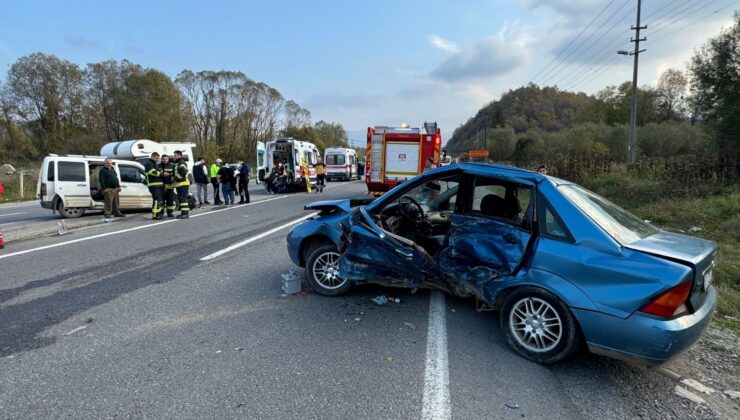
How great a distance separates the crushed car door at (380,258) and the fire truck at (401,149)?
32.0 feet

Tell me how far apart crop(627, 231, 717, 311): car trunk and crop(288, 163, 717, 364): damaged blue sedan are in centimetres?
1

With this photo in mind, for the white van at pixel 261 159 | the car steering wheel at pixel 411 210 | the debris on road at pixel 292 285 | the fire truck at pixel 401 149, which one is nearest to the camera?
the debris on road at pixel 292 285

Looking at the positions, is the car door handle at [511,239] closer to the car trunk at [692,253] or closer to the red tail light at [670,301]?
the car trunk at [692,253]

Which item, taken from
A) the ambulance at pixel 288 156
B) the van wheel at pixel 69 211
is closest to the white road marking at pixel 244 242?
the van wheel at pixel 69 211

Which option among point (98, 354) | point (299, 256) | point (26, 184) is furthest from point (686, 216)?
point (26, 184)

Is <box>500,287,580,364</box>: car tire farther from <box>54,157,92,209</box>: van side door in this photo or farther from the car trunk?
<box>54,157,92,209</box>: van side door

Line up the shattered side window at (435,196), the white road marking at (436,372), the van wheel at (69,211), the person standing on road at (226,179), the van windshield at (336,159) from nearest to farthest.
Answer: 1. the white road marking at (436,372)
2. the shattered side window at (435,196)
3. the van wheel at (69,211)
4. the person standing on road at (226,179)
5. the van windshield at (336,159)

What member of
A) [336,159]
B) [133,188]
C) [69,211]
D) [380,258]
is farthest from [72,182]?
[336,159]

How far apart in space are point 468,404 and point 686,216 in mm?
9650

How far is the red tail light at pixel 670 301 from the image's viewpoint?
271 centimetres

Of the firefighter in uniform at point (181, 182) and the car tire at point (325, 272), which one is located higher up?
the firefighter in uniform at point (181, 182)

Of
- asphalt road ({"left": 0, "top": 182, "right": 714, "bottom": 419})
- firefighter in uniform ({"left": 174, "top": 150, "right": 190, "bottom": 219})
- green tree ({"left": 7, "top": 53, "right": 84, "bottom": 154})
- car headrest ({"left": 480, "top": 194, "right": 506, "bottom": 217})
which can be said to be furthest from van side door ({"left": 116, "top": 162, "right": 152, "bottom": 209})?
green tree ({"left": 7, "top": 53, "right": 84, "bottom": 154})

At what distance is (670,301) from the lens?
2.72m

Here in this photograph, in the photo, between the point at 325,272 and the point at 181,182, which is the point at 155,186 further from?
the point at 325,272
